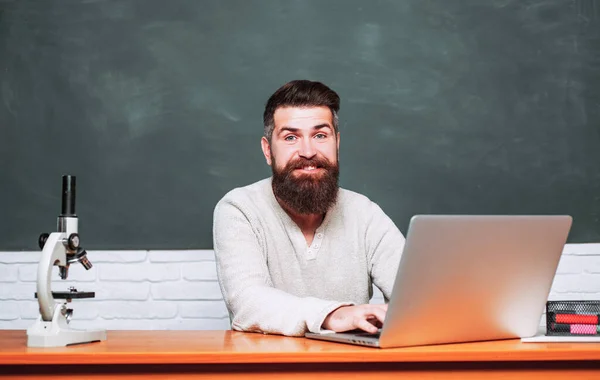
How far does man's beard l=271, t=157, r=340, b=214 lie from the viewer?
230 cm

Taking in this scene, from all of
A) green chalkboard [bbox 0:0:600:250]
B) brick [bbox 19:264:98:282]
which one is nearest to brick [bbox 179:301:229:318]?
green chalkboard [bbox 0:0:600:250]

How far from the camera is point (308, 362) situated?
1.28 meters

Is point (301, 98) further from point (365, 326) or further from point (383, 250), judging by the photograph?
point (365, 326)

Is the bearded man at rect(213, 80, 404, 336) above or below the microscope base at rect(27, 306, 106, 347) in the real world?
above

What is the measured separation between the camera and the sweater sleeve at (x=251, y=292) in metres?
1.58

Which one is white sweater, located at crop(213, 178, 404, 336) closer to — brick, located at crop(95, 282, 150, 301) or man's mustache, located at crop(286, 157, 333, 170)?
man's mustache, located at crop(286, 157, 333, 170)

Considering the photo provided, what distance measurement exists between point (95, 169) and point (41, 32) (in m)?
0.60

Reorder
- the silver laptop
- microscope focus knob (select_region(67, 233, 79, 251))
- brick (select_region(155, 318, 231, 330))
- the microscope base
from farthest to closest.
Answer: brick (select_region(155, 318, 231, 330)) → microscope focus knob (select_region(67, 233, 79, 251)) → the microscope base → the silver laptop

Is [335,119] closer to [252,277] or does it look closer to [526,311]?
[252,277]

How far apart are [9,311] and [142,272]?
55 cm

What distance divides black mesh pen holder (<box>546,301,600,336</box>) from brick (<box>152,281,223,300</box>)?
1576mm

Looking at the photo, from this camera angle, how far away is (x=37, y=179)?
2.87 m

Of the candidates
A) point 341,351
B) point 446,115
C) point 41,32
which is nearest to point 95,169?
point 41,32

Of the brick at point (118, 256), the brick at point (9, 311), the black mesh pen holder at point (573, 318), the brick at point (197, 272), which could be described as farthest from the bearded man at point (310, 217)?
the brick at point (9, 311)
